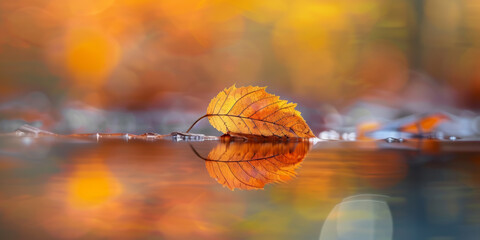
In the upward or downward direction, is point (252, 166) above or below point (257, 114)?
below

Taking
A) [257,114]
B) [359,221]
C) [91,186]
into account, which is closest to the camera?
[359,221]

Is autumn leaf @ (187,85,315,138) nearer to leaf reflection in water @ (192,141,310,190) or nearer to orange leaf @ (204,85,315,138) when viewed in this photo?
orange leaf @ (204,85,315,138)

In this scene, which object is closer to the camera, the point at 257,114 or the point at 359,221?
the point at 359,221

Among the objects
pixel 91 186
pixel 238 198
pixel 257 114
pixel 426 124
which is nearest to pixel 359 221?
pixel 238 198

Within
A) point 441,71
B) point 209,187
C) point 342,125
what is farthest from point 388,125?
point 209,187

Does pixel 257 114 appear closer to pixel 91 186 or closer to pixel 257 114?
pixel 257 114

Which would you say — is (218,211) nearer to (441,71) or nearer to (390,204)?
(390,204)

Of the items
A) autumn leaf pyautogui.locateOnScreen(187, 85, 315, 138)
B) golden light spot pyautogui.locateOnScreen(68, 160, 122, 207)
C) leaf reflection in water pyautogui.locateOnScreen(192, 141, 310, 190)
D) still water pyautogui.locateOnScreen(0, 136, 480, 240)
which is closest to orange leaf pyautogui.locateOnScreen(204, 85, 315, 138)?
autumn leaf pyautogui.locateOnScreen(187, 85, 315, 138)

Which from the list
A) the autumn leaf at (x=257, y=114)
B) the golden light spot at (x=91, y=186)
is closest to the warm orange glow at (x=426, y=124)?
the autumn leaf at (x=257, y=114)
